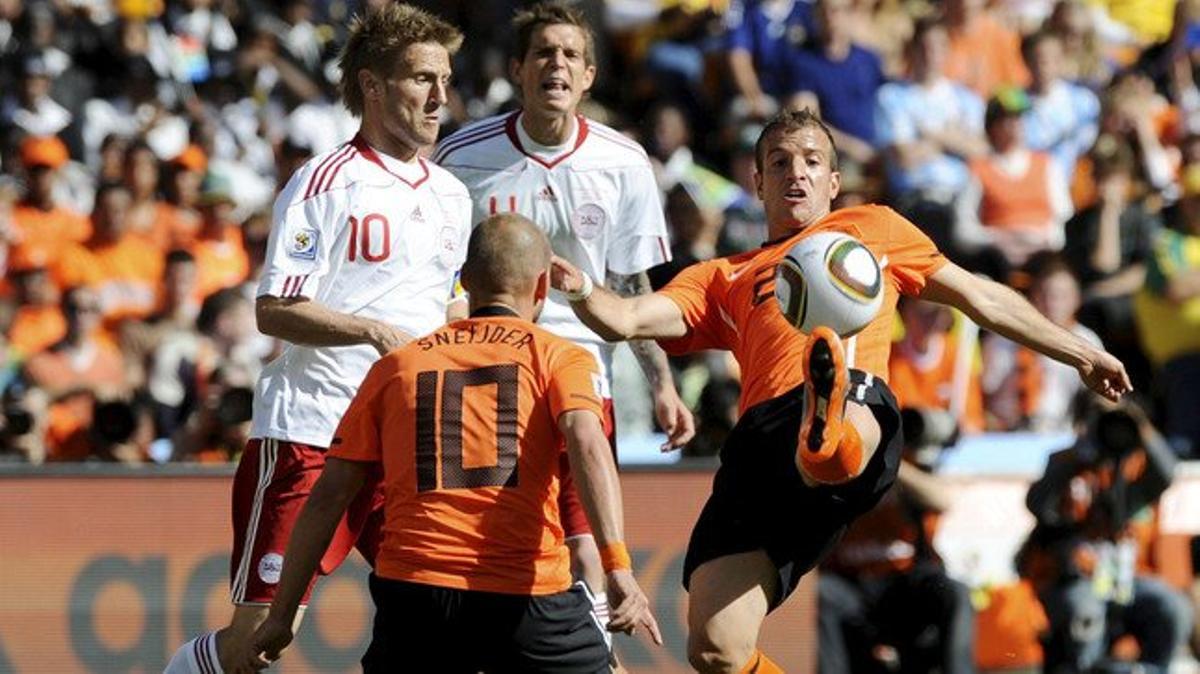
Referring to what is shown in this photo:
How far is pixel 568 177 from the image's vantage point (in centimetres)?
899

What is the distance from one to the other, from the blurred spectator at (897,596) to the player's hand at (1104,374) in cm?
330

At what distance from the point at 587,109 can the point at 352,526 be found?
6220 millimetres

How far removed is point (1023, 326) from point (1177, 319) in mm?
6129

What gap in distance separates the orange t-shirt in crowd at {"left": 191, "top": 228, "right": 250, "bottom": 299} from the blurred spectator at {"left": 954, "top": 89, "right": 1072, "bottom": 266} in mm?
4304

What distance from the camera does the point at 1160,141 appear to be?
16344mm

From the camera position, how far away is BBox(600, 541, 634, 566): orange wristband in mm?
6699

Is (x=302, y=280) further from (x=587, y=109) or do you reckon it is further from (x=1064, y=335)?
(x=587, y=109)

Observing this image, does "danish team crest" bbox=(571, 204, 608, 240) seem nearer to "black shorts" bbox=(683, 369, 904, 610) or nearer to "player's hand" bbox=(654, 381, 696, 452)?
"player's hand" bbox=(654, 381, 696, 452)

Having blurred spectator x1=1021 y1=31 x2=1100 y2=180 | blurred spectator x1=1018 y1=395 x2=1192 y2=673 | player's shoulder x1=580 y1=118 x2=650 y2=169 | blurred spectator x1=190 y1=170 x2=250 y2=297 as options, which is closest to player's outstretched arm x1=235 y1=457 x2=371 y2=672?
player's shoulder x1=580 y1=118 x2=650 y2=169

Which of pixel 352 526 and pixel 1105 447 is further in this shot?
pixel 1105 447

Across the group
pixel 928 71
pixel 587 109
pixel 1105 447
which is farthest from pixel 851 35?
pixel 1105 447

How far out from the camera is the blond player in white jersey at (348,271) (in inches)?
315

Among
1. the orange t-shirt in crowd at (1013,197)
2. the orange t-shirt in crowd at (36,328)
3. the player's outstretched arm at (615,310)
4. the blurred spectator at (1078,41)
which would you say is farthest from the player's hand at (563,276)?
the blurred spectator at (1078,41)

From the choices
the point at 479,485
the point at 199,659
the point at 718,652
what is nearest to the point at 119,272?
the point at 199,659
